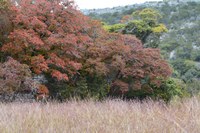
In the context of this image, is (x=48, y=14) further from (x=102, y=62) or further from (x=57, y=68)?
(x=102, y=62)

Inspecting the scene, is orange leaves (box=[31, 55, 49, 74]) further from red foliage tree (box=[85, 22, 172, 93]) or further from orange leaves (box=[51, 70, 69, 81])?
red foliage tree (box=[85, 22, 172, 93])

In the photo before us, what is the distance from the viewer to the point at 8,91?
44.8 feet

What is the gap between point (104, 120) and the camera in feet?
13.8

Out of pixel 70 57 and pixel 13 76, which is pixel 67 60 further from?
pixel 13 76

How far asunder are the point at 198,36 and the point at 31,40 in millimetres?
34202

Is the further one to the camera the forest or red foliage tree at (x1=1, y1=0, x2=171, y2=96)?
red foliage tree at (x1=1, y1=0, x2=171, y2=96)

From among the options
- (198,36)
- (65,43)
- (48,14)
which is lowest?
(198,36)

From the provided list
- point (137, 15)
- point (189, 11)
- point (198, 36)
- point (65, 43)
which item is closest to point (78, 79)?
point (65, 43)

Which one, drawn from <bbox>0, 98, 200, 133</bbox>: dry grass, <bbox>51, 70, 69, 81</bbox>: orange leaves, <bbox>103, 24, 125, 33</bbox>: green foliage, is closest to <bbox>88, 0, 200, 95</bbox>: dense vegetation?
<bbox>103, 24, 125, 33</bbox>: green foliage

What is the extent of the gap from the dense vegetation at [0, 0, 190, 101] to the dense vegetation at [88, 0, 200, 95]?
2.60 meters

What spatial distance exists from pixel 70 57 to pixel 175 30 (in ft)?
113

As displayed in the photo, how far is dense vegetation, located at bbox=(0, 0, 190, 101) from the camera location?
14.8 meters

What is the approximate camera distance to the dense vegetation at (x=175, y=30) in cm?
2559

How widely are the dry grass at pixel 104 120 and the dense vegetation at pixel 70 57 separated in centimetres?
812
